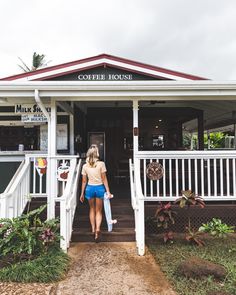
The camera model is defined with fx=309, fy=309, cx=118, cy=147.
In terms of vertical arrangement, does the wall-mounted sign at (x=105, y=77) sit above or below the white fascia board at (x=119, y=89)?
above

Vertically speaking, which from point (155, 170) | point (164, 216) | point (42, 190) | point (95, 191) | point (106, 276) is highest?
point (155, 170)

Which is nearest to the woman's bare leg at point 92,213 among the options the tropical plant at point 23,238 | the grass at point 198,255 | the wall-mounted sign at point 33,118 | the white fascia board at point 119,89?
the tropical plant at point 23,238

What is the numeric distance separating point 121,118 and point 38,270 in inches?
289

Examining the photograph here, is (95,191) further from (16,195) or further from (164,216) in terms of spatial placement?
(16,195)

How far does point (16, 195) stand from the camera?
5.72 metres

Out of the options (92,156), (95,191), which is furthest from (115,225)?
(92,156)

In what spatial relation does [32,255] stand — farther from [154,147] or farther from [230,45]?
[230,45]

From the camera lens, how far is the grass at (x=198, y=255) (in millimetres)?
3838

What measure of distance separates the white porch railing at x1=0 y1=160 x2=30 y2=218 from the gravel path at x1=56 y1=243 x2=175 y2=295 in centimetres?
128

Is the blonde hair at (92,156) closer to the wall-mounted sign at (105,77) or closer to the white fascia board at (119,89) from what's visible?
the white fascia board at (119,89)

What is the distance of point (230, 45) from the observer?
1241 inches

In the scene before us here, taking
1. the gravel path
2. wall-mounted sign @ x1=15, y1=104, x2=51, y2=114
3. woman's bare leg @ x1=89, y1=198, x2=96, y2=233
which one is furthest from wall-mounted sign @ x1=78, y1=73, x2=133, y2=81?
the gravel path

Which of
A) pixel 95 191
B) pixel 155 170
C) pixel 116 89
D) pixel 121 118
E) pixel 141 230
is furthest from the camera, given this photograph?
pixel 121 118

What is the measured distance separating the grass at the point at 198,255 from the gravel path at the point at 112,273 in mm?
152
